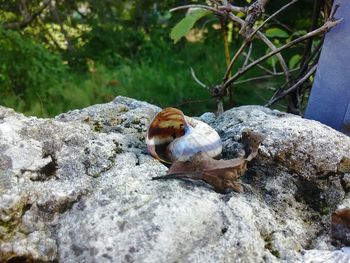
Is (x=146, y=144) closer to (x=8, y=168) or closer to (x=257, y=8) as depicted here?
(x=8, y=168)

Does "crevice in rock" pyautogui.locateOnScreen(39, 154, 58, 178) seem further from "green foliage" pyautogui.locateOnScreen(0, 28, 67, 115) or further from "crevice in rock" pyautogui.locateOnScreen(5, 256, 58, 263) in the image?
"green foliage" pyautogui.locateOnScreen(0, 28, 67, 115)

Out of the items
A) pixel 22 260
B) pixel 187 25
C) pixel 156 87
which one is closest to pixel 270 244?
pixel 22 260

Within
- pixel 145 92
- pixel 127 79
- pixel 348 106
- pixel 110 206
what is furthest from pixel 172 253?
pixel 127 79

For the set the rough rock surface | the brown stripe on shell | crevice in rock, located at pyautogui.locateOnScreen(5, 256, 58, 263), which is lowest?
crevice in rock, located at pyautogui.locateOnScreen(5, 256, 58, 263)

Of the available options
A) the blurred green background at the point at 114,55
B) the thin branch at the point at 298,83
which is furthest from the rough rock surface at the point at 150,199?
the blurred green background at the point at 114,55

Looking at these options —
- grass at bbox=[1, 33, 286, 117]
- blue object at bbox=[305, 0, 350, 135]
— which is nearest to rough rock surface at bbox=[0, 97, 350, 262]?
blue object at bbox=[305, 0, 350, 135]

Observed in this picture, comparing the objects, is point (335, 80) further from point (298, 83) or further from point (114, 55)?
point (114, 55)
